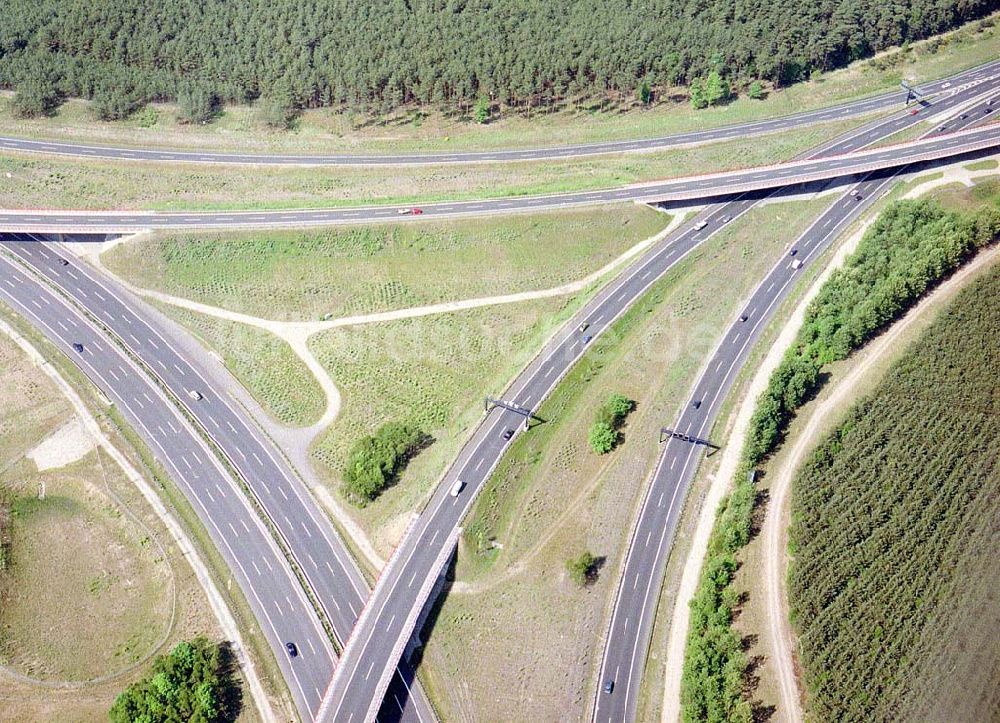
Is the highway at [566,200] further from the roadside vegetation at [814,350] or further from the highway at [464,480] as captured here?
the roadside vegetation at [814,350]

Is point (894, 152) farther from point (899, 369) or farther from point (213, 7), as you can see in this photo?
point (213, 7)

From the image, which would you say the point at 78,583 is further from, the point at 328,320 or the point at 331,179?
the point at 331,179

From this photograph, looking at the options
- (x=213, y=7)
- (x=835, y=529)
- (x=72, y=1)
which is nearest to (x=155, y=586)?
(x=835, y=529)

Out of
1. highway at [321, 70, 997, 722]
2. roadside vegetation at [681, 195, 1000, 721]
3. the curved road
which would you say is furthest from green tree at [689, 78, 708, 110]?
roadside vegetation at [681, 195, 1000, 721]

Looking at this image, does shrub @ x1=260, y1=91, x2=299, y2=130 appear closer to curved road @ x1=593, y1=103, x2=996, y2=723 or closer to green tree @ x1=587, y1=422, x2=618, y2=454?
green tree @ x1=587, y1=422, x2=618, y2=454

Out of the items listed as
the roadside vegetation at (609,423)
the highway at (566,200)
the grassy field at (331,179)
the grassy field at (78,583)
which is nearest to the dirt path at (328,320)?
the highway at (566,200)

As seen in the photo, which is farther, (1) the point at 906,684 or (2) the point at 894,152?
(2) the point at 894,152
